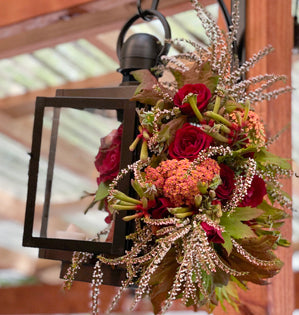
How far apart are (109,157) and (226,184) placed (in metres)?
0.20

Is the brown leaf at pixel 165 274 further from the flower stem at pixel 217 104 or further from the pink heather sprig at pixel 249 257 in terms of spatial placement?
the flower stem at pixel 217 104

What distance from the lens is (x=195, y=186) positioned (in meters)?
0.75

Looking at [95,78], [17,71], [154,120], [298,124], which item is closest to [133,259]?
[154,120]

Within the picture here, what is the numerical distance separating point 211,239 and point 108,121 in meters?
0.27

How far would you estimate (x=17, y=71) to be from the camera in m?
3.17

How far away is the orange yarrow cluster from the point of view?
75 centimetres

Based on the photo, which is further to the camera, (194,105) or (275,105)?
(275,105)

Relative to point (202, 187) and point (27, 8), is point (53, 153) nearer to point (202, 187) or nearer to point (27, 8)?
point (202, 187)

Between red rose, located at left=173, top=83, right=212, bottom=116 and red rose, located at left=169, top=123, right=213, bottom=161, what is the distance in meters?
0.03

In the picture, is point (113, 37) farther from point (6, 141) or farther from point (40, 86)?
point (6, 141)

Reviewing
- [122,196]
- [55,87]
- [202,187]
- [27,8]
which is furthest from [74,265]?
[55,87]

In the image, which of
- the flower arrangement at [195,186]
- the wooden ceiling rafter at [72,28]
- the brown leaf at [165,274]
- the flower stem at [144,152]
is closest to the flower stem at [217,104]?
the flower arrangement at [195,186]

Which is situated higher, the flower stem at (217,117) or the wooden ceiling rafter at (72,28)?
the wooden ceiling rafter at (72,28)

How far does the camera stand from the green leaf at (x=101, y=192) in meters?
0.88
